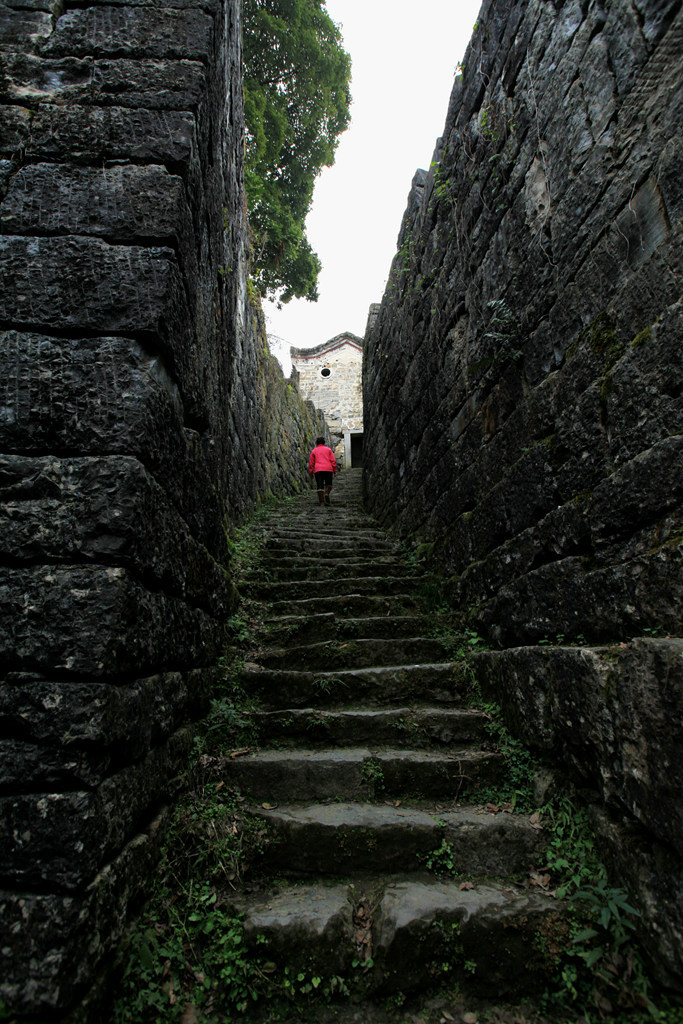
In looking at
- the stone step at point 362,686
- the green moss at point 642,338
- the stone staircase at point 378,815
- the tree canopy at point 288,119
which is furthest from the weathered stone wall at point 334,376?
the green moss at point 642,338

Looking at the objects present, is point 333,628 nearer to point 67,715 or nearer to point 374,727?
point 374,727

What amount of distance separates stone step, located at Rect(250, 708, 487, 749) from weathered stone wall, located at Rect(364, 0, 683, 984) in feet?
0.90

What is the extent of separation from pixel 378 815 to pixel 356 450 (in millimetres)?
17878

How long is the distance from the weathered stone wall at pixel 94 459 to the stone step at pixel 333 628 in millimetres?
798

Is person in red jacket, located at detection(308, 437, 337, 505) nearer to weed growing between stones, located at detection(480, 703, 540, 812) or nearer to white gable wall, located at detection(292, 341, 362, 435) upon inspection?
weed growing between stones, located at detection(480, 703, 540, 812)

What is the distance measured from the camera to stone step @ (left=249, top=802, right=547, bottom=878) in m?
2.01

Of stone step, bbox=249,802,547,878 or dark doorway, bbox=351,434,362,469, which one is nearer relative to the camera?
stone step, bbox=249,802,547,878

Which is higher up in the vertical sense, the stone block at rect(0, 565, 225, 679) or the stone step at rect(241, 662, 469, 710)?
the stone block at rect(0, 565, 225, 679)

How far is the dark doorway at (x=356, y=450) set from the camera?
19498 millimetres

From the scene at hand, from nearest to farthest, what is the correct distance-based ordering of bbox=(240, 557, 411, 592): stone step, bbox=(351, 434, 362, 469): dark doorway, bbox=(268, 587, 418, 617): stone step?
bbox=(268, 587, 418, 617): stone step → bbox=(240, 557, 411, 592): stone step → bbox=(351, 434, 362, 469): dark doorway

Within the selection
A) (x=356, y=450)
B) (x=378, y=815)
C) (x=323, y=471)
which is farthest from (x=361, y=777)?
(x=356, y=450)

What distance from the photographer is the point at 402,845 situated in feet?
6.68

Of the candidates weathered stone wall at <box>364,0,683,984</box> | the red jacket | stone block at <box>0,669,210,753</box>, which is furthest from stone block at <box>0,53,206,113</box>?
the red jacket

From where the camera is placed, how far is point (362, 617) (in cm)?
360
